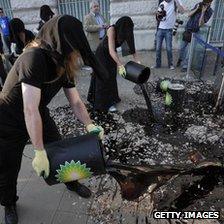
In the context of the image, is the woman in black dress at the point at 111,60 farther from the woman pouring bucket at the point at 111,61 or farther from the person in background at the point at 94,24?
the person in background at the point at 94,24

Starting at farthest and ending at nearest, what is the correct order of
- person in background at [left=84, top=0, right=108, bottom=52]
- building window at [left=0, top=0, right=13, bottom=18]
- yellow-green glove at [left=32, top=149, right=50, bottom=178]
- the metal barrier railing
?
building window at [left=0, top=0, right=13, bottom=18], person in background at [left=84, top=0, right=108, bottom=52], the metal barrier railing, yellow-green glove at [left=32, top=149, right=50, bottom=178]

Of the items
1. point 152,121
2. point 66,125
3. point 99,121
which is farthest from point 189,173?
point 66,125

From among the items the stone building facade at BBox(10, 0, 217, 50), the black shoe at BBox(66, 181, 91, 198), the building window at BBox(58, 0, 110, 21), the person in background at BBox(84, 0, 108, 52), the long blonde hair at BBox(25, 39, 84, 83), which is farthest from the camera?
the building window at BBox(58, 0, 110, 21)

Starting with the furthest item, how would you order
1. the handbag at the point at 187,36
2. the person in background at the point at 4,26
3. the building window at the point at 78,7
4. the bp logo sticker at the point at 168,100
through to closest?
1. the building window at the point at 78,7
2. the person in background at the point at 4,26
3. the handbag at the point at 187,36
4. the bp logo sticker at the point at 168,100

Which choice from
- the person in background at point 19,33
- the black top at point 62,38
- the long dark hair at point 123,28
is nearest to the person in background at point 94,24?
the person in background at point 19,33

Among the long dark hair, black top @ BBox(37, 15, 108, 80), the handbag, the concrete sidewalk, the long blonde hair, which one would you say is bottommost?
the concrete sidewalk

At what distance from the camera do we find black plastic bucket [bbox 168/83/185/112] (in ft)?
15.3

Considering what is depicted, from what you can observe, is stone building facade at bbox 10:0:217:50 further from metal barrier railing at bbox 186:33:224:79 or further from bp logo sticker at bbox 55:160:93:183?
bp logo sticker at bbox 55:160:93:183

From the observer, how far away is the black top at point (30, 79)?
1.96 meters

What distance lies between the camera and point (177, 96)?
4.71 metres

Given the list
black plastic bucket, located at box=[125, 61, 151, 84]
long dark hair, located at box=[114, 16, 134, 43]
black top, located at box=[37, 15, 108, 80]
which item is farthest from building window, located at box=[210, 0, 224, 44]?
black top, located at box=[37, 15, 108, 80]

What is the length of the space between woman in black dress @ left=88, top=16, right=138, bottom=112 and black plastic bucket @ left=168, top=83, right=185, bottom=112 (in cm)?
89

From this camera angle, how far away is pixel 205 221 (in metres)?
2.64

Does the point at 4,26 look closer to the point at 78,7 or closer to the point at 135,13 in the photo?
the point at 78,7
